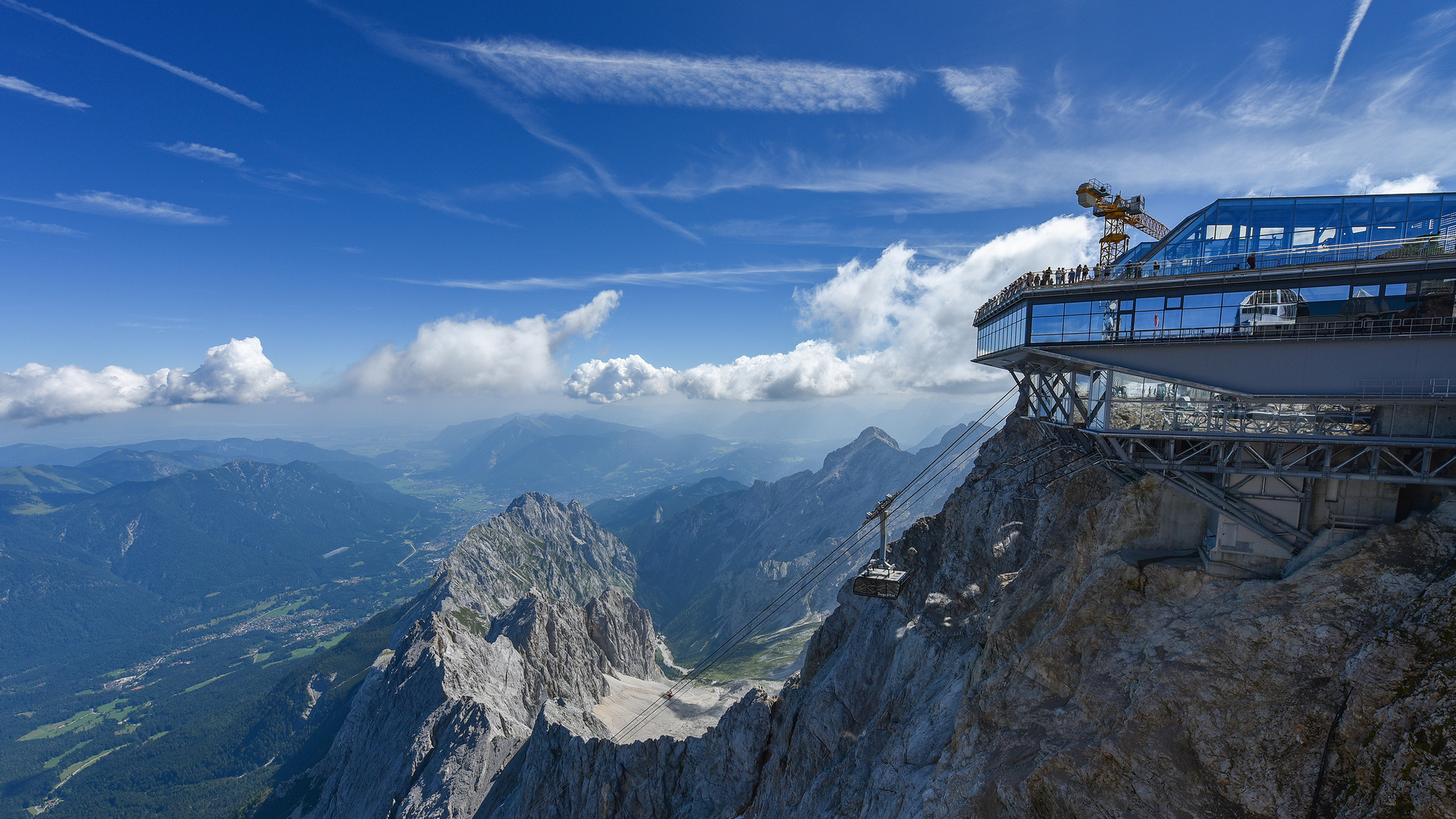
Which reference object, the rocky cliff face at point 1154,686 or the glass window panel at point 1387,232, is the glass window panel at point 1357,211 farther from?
the rocky cliff face at point 1154,686

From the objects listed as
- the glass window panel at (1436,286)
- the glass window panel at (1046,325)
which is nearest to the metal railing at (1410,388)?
the glass window panel at (1436,286)

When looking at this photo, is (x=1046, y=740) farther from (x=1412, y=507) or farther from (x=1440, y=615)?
(x=1412, y=507)

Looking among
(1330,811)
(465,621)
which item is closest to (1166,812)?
(1330,811)

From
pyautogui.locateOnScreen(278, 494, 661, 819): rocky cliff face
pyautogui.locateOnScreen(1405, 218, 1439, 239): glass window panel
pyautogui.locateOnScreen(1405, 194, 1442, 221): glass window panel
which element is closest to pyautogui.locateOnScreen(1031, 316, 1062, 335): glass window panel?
pyautogui.locateOnScreen(1405, 218, 1439, 239): glass window panel

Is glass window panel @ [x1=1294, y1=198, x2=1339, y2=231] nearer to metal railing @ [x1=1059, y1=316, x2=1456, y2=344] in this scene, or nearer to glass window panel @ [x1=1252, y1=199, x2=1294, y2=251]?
glass window panel @ [x1=1252, y1=199, x2=1294, y2=251]

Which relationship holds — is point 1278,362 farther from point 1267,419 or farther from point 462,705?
point 462,705

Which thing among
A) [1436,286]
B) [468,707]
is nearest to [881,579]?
[1436,286]
